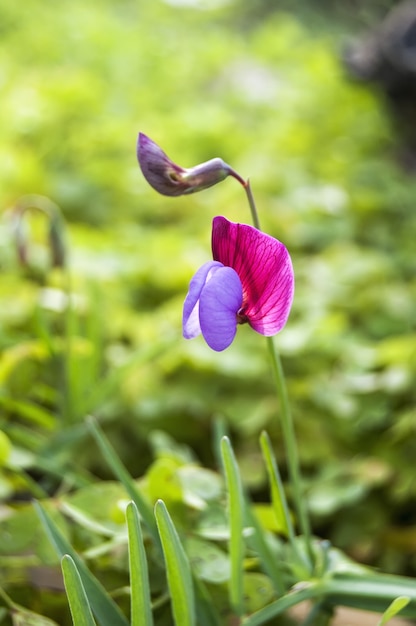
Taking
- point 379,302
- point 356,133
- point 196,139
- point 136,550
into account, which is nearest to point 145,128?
point 196,139

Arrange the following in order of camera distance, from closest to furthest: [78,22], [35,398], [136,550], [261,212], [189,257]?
[136,550] → [35,398] → [189,257] → [261,212] → [78,22]

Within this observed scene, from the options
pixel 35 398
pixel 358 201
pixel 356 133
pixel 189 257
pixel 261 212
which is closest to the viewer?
pixel 35 398

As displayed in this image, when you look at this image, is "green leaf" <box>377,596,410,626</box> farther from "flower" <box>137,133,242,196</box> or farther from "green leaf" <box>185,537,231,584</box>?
"flower" <box>137,133,242,196</box>

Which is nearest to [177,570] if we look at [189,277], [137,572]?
[137,572]

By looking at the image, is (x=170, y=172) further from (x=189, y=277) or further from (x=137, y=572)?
(x=189, y=277)

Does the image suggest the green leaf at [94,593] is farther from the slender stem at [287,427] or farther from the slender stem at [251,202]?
the slender stem at [251,202]

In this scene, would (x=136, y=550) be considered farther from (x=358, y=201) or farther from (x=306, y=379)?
(x=358, y=201)
